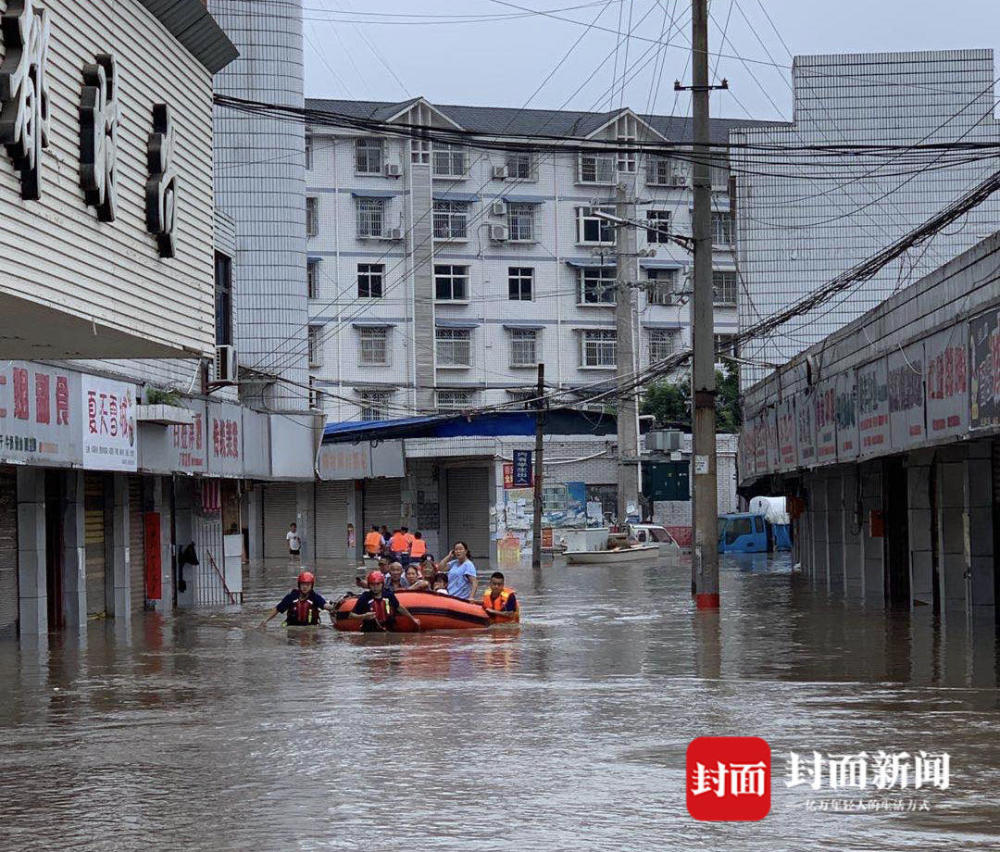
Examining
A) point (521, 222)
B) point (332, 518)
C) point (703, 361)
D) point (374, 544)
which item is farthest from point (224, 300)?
point (521, 222)

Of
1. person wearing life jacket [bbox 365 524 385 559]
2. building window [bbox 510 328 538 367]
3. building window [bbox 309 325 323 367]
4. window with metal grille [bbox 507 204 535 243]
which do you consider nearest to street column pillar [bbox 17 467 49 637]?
person wearing life jacket [bbox 365 524 385 559]

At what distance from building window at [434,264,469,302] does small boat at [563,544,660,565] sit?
62.4 ft

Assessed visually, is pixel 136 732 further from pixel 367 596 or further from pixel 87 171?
pixel 367 596

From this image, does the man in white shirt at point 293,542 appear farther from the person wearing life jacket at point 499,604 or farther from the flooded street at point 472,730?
the person wearing life jacket at point 499,604

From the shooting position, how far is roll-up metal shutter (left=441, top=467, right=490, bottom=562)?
67.7m

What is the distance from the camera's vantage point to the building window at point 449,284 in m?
75.1

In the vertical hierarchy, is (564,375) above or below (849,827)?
above

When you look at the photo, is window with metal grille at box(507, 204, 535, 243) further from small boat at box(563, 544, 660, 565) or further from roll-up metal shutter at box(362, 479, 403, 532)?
small boat at box(563, 544, 660, 565)

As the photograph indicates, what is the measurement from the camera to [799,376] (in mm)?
34219

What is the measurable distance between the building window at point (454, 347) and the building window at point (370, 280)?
3.31 metres

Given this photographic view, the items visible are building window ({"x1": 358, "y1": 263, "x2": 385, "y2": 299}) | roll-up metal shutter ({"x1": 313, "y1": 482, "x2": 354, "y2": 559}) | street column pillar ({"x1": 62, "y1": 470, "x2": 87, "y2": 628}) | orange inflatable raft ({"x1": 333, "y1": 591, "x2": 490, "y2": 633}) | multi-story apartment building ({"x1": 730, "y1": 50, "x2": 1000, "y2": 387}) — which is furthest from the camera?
building window ({"x1": 358, "y1": 263, "x2": 385, "y2": 299})

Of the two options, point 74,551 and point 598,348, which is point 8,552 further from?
point 598,348

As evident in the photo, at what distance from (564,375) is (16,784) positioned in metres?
65.0

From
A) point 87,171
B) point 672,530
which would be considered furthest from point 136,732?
point 672,530
